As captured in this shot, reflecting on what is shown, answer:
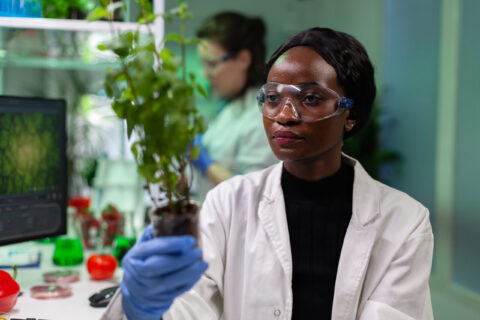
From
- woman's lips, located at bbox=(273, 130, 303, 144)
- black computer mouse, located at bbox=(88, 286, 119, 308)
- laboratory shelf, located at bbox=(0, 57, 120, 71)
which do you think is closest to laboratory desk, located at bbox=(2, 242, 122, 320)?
black computer mouse, located at bbox=(88, 286, 119, 308)

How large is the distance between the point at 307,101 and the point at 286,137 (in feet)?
0.32

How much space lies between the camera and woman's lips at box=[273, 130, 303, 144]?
1.13 m

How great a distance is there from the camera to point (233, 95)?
2305mm

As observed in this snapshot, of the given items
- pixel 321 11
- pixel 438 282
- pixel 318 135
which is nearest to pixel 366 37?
pixel 321 11

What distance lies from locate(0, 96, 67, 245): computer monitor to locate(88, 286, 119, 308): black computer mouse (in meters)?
0.33

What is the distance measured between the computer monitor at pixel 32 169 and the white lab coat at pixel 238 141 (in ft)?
2.75

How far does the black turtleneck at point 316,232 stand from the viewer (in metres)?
1.17

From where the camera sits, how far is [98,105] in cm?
374

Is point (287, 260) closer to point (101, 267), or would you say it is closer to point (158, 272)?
point (158, 272)

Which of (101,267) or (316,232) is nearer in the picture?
(316,232)

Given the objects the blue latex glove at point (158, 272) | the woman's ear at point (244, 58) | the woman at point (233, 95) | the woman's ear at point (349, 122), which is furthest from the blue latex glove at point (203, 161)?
the blue latex glove at point (158, 272)

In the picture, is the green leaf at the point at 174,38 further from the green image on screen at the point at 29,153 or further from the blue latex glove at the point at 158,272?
the green image on screen at the point at 29,153

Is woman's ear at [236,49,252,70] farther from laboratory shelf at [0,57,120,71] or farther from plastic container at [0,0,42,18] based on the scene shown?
plastic container at [0,0,42,18]

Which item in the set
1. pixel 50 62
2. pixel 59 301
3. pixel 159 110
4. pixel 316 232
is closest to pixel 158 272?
pixel 159 110
